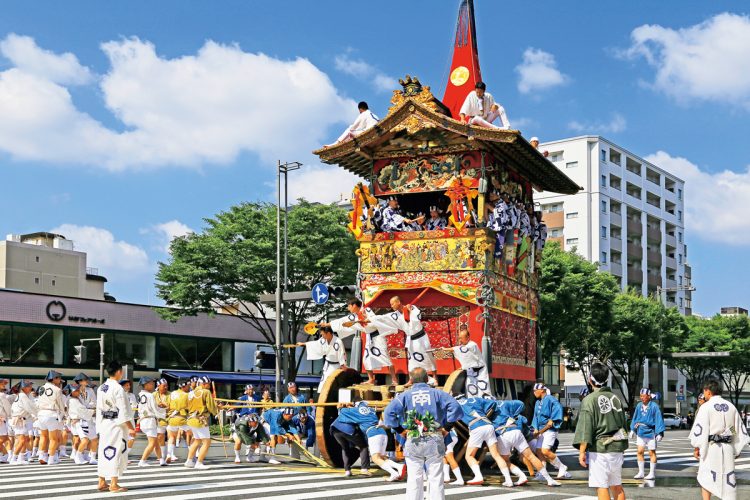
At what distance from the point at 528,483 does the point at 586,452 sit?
5.07 metres

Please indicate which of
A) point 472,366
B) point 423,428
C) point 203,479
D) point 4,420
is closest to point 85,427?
point 4,420

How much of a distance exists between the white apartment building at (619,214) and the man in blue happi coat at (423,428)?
2451 inches

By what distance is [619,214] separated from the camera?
75438mm

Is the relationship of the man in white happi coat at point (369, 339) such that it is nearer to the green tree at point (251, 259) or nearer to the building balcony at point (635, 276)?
the green tree at point (251, 259)

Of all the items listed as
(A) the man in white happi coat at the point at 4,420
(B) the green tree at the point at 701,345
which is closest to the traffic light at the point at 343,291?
(A) the man in white happi coat at the point at 4,420

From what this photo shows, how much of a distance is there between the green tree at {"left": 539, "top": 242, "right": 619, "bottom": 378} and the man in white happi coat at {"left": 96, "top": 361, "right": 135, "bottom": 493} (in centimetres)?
2703

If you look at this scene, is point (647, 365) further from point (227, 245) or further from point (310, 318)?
point (227, 245)

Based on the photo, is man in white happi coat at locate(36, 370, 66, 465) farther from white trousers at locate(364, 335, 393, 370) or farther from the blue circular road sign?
white trousers at locate(364, 335, 393, 370)

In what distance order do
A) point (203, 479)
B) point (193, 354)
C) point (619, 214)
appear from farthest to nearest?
point (619, 214)
point (193, 354)
point (203, 479)

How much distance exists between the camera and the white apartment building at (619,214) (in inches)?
2852

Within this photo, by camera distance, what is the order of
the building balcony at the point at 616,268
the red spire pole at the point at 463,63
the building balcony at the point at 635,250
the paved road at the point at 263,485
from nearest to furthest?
the paved road at the point at 263,485 < the red spire pole at the point at 463,63 < the building balcony at the point at 616,268 < the building balcony at the point at 635,250

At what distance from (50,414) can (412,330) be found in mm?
8785

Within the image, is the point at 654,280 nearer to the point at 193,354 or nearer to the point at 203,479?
the point at 193,354

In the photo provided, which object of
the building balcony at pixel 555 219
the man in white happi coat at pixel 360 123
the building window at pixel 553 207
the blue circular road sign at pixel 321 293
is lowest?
the blue circular road sign at pixel 321 293
